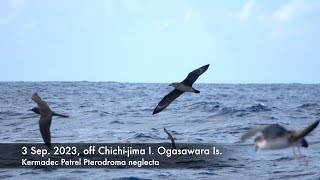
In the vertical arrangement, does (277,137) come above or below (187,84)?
below

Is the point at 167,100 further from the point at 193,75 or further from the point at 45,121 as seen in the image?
the point at 45,121

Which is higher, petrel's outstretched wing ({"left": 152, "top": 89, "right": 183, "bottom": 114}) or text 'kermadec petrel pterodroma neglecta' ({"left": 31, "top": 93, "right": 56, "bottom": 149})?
petrel's outstretched wing ({"left": 152, "top": 89, "right": 183, "bottom": 114})

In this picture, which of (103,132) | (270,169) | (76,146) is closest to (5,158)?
(76,146)

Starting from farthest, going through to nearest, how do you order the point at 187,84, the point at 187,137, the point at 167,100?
the point at 187,137 → the point at 167,100 → the point at 187,84

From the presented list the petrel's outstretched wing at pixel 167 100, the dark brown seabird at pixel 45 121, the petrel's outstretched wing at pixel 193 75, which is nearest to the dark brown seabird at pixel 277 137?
the dark brown seabird at pixel 45 121

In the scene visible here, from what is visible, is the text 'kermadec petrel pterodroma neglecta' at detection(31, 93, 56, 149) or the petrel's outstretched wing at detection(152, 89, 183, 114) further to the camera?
the petrel's outstretched wing at detection(152, 89, 183, 114)

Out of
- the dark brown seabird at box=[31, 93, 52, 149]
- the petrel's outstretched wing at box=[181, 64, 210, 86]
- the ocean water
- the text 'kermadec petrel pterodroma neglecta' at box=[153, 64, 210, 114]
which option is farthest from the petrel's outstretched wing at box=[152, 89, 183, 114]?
the ocean water

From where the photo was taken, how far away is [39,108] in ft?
22.5

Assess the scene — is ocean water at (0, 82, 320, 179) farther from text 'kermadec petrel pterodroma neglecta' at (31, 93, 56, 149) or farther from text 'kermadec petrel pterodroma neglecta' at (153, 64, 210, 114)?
text 'kermadec petrel pterodroma neglecta' at (31, 93, 56, 149)

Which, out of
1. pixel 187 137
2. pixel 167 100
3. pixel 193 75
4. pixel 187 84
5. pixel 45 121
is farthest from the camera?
pixel 187 137

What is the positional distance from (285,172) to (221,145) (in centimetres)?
482

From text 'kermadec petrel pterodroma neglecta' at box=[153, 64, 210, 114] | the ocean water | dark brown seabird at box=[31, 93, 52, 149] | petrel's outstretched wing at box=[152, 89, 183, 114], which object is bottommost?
the ocean water

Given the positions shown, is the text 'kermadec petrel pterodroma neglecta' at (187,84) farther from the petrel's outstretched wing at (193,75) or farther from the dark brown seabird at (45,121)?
the dark brown seabird at (45,121)

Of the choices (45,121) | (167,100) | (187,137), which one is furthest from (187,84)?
(187,137)
